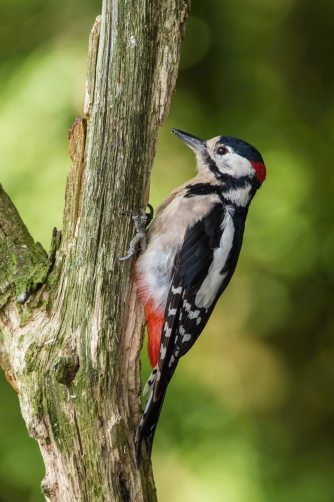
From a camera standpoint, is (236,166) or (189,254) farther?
(236,166)

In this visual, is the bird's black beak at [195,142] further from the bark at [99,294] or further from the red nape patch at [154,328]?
the red nape patch at [154,328]

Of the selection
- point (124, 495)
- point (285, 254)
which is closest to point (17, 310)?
point (124, 495)

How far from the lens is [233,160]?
269cm

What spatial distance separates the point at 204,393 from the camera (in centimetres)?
344

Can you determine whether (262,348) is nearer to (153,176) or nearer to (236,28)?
(153,176)

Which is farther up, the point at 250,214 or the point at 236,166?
the point at 250,214

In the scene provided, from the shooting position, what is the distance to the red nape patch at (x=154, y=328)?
2305 millimetres

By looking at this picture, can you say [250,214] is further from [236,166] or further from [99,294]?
[99,294]

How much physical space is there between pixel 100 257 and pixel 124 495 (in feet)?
2.79

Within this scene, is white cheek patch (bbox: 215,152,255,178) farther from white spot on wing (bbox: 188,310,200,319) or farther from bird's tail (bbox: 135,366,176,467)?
bird's tail (bbox: 135,366,176,467)

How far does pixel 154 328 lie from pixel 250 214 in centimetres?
128

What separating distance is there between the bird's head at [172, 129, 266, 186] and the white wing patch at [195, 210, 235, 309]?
0.22m

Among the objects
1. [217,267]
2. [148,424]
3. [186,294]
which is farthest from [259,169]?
[148,424]

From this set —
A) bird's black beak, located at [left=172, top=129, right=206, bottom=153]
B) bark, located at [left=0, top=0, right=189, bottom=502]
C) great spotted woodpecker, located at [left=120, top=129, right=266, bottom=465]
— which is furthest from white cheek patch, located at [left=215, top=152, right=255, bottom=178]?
bark, located at [left=0, top=0, right=189, bottom=502]
